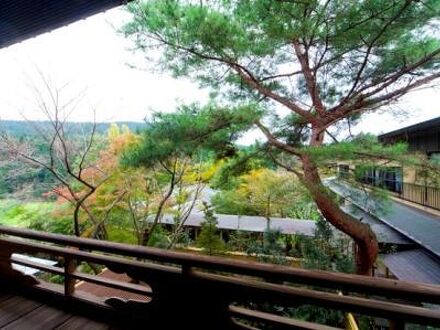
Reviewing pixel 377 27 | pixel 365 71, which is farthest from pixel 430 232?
pixel 377 27

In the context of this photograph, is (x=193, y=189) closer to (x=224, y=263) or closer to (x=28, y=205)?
(x=28, y=205)

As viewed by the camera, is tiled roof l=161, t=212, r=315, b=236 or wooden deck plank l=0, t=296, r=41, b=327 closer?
wooden deck plank l=0, t=296, r=41, b=327

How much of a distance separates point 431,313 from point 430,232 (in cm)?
570

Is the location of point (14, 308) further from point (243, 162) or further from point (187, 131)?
point (243, 162)

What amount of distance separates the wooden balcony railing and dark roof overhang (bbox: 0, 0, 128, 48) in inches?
51.5

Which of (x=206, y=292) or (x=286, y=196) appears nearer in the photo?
(x=206, y=292)

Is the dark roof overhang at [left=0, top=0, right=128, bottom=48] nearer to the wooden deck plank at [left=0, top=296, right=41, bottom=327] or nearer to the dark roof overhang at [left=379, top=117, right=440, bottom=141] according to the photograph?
the wooden deck plank at [left=0, top=296, right=41, bottom=327]

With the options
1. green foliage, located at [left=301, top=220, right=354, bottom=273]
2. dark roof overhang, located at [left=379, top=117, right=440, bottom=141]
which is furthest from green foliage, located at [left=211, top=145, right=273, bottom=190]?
dark roof overhang, located at [left=379, top=117, right=440, bottom=141]

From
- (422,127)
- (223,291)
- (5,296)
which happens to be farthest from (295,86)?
(5,296)

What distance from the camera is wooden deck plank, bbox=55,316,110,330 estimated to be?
5.79 ft

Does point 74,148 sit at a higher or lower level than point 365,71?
lower

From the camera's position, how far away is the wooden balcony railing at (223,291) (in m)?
1.13

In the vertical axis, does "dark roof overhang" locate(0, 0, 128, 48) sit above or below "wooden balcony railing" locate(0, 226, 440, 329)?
above

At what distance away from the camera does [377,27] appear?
12.6 feet
